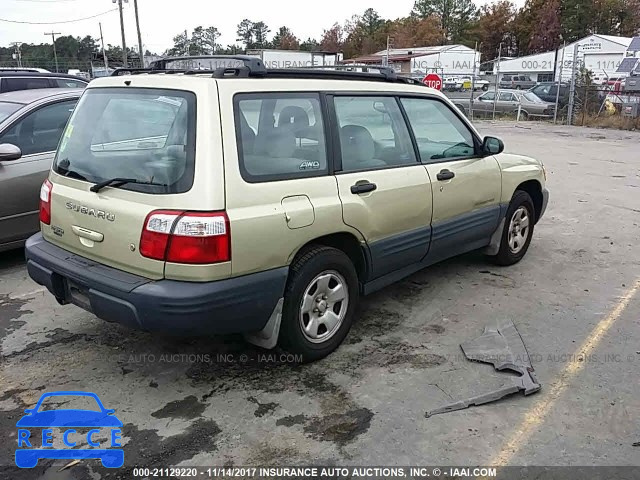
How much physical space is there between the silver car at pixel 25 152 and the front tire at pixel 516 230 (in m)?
4.45

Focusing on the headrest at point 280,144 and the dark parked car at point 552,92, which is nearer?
the headrest at point 280,144

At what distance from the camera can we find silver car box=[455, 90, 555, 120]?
25.0 meters

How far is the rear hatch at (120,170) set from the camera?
10.1 feet

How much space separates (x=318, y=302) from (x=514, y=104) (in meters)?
24.5

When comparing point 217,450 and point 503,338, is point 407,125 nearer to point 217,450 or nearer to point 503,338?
point 503,338

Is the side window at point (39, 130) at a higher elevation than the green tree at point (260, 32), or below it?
below

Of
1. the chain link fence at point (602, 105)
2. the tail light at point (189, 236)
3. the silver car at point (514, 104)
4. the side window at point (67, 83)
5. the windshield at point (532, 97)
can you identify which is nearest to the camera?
the tail light at point (189, 236)

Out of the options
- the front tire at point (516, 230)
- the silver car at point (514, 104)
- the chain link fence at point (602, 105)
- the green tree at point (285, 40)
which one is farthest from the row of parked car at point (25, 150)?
the green tree at point (285, 40)

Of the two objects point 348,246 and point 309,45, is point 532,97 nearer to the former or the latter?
point 348,246

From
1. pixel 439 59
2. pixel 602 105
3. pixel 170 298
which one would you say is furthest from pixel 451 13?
pixel 170 298

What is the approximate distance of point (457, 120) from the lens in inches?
193

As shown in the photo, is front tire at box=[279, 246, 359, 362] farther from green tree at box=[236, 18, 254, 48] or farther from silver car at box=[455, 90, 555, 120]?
green tree at box=[236, 18, 254, 48]

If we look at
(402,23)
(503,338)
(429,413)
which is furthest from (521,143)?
(402,23)

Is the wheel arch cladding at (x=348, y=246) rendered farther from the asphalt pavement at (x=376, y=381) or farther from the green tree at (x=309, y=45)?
the green tree at (x=309, y=45)
